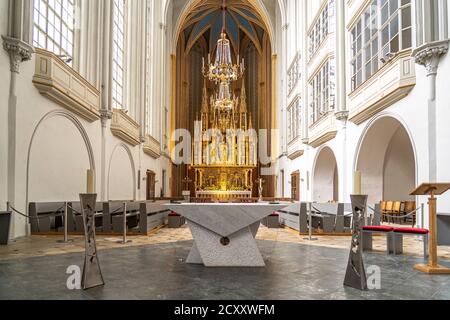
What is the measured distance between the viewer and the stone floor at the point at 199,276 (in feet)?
13.0

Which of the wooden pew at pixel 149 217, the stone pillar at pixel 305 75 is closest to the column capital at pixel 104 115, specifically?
the wooden pew at pixel 149 217

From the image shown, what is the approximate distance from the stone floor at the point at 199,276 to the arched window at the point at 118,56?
30.2ft

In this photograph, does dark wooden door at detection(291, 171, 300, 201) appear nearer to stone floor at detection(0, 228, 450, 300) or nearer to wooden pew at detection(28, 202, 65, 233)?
Result: wooden pew at detection(28, 202, 65, 233)

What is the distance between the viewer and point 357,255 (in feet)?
14.1

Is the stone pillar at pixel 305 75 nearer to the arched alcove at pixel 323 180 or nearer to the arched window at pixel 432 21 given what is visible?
the arched alcove at pixel 323 180

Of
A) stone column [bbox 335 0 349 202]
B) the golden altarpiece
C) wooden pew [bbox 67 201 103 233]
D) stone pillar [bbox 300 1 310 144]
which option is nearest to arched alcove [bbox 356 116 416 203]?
stone column [bbox 335 0 349 202]

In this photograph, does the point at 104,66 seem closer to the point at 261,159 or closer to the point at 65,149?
the point at 65,149

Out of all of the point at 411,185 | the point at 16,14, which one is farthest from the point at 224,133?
the point at 16,14

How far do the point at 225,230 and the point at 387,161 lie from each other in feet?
Answer: 38.5

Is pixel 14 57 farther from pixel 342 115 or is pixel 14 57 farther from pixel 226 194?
pixel 226 194

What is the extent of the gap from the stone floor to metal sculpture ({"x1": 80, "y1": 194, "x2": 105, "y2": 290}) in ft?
0.48

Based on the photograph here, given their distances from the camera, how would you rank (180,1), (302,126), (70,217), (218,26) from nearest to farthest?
(70,217) < (302,126) < (180,1) < (218,26)

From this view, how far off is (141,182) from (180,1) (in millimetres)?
14738

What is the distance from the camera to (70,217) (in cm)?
1023
